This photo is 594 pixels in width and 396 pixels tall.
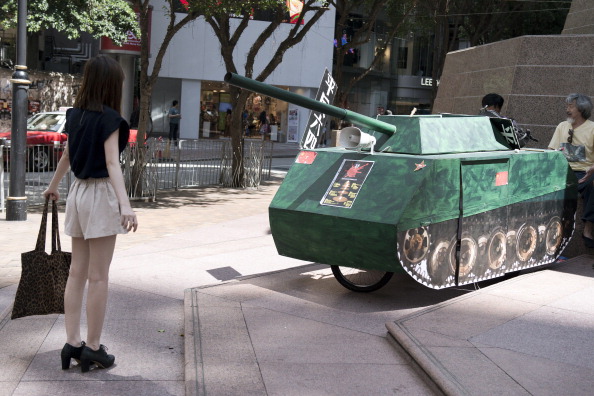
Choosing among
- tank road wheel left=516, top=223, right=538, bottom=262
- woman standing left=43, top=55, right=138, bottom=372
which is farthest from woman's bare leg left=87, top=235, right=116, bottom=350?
tank road wheel left=516, top=223, right=538, bottom=262

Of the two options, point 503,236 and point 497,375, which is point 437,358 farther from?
point 503,236

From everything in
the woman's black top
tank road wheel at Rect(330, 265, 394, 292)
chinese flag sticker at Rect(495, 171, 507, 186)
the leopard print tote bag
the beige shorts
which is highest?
the woman's black top

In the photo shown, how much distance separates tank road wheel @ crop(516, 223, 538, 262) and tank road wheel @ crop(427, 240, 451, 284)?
3.78ft

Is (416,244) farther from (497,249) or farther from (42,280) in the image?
(42,280)

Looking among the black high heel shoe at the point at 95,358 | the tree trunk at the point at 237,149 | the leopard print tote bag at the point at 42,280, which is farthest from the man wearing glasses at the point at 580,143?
the tree trunk at the point at 237,149

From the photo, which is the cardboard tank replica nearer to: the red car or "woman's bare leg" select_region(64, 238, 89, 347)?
"woman's bare leg" select_region(64, 238, 89, 347)

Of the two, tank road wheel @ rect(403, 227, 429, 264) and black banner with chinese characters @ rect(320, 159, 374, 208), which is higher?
black banner with chinese characters @ rect(320, 159, 374, 208)

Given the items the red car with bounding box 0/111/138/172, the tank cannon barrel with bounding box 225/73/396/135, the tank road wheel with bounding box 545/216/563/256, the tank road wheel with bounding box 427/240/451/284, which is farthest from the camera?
the red car with bounding box 0/111/138/172

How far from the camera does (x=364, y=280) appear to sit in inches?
284

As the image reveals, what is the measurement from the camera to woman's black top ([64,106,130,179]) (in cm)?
462

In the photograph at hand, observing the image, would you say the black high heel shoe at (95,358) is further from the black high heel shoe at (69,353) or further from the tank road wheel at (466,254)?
the tank road wheel at (466,254)

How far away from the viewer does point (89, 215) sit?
4.60 meters

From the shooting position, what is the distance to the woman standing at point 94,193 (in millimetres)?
4605

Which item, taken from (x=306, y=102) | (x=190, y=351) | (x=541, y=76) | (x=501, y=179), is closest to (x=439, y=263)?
(x=501, y=179)
